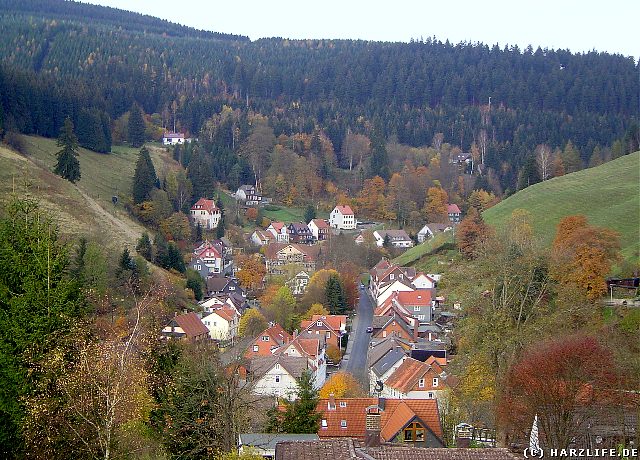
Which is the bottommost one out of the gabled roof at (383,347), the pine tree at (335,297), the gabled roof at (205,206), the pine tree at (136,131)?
the gabled roof at (383,347)

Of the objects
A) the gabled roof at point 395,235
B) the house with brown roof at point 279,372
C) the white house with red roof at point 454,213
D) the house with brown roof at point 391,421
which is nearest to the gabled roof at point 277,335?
the house with brown roof at point 279,372

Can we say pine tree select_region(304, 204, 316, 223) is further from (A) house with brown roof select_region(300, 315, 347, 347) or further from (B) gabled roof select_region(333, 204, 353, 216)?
(A) house with brown roof select_region(300, 315, 347, 347)

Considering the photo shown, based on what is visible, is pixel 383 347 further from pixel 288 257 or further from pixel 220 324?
pixel 288 257

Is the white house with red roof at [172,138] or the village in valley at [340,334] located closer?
the village in valley at [340,334]

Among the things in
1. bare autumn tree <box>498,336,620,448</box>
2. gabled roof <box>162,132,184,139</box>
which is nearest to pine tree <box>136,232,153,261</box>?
bare autumn tree <box>498,336,620,448</box>

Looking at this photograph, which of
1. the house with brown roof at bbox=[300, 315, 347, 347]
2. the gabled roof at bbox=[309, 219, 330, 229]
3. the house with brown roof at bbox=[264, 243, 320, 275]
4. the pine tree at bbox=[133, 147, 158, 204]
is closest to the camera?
the house with brown roof at bbox=[300, 315, 347, 347]

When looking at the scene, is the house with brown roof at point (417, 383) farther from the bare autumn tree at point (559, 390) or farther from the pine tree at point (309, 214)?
the pine tree at point (309, 214)

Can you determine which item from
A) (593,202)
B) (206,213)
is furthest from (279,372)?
(206,213)
